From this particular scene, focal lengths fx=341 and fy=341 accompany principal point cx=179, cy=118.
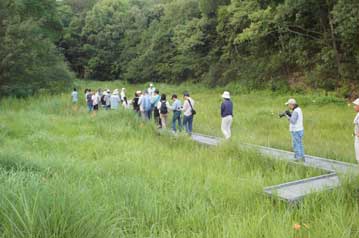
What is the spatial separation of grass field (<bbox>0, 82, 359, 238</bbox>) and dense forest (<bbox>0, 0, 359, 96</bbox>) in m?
12.7

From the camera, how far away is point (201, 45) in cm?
3816

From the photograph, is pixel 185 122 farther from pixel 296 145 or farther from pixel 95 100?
pixel 95 100

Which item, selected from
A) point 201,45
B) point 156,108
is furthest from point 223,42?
point 156,108

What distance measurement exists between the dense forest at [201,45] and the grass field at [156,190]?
1267cm

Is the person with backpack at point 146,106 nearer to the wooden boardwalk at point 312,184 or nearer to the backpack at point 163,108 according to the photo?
the backpack at point 163,108

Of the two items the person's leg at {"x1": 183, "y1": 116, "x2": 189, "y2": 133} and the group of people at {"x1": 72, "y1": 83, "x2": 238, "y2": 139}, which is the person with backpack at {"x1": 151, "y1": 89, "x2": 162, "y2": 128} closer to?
the group of people at {"x1": 72, "y1": 83, "x2": 238, "y2": 139}

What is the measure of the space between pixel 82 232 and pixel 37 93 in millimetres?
27842

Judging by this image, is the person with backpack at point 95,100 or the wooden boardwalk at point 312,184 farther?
the person with backpack at point 95,100

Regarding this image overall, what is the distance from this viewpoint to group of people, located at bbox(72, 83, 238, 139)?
34.0ft

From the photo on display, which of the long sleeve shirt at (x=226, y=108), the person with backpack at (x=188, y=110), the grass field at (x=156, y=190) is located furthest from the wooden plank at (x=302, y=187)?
the person with backpack at (x=188, y=110)

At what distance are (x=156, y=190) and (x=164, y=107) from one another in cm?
752

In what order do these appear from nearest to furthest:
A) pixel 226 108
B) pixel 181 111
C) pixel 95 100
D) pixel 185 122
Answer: pixel 226 108 → pixel 185 122 → pixel 181 111 → pixel 95 100

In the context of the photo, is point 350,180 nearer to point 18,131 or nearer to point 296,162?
point 296,162

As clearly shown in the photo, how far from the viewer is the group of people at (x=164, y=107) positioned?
34.0 feet
